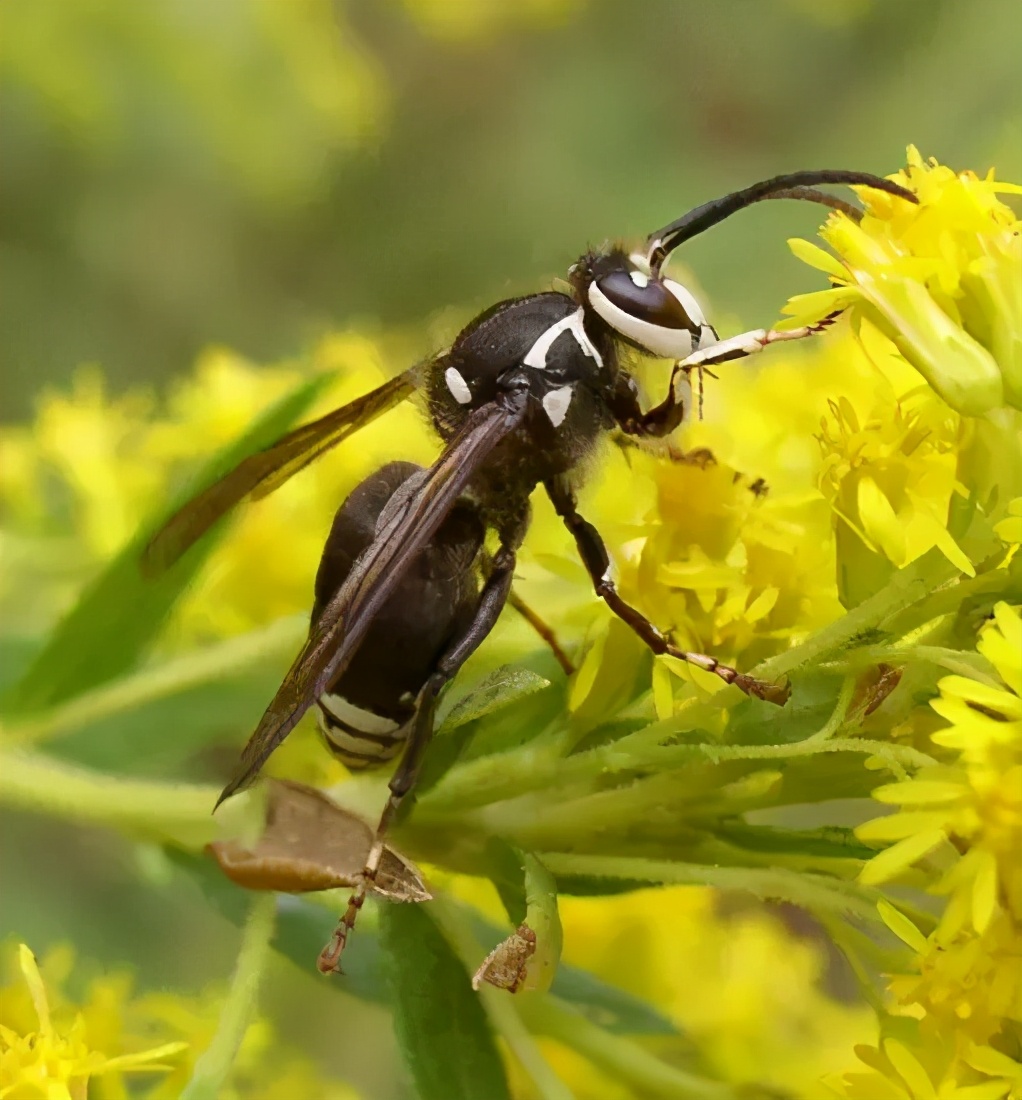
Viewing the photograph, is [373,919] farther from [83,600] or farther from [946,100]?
[946,100]

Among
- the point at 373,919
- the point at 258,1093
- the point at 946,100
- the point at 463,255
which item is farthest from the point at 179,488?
the point at 946,100

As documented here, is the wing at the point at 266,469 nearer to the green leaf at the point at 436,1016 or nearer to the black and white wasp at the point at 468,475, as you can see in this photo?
the black and white wasp at the point at 468,475

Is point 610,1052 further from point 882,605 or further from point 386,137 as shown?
point 386,137

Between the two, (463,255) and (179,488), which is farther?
(463,255)

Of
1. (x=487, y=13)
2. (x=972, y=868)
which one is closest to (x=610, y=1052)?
(x=972, y=868)

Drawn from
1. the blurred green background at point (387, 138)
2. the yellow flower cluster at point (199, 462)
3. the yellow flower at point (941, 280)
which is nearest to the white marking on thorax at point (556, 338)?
the yellow flower cluster at point (199, 462)

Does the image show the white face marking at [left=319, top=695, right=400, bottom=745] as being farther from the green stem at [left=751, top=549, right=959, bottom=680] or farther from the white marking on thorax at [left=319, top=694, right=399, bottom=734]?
the green stem at [left=751, top=549, right=959, bottom=680]
